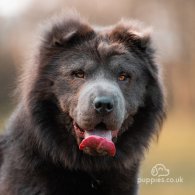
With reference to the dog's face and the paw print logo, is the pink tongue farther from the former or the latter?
the paw print logo

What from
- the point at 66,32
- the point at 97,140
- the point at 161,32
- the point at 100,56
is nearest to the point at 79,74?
the point at 100,56

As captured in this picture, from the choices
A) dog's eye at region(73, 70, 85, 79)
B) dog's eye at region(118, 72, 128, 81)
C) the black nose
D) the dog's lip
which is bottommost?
the dog's lip

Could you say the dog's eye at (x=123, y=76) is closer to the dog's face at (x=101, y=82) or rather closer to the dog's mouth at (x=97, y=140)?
the dog's face at (x=101, y=82)

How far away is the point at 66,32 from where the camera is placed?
311 inches

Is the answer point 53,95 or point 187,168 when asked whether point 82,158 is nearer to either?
point 53,95

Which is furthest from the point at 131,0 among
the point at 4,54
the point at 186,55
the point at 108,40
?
the point at 108,40

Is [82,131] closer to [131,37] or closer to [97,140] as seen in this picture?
[97,140]

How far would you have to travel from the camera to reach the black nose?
7.25 m

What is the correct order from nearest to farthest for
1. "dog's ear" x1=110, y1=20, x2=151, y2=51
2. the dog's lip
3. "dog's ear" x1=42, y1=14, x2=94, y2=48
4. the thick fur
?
the dog's lip, the thick fur, "dog's ear" x1=42, y1=14, x2=94, y2=48, "dog's ear" x1=110, y1=20, x2=151, y2=51

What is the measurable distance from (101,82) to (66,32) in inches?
31.4

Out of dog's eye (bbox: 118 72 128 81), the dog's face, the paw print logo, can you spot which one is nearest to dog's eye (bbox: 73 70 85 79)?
the dog's face

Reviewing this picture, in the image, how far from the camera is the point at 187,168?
1672cm

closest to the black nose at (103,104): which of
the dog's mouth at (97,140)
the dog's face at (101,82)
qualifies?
the dog's face at (101,82)

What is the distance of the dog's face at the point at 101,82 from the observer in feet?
24.1
